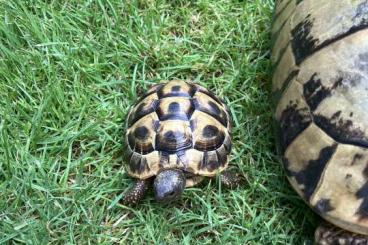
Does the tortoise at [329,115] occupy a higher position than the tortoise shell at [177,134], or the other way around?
the tortoise at [329,115]

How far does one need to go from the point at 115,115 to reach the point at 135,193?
0.52 meters

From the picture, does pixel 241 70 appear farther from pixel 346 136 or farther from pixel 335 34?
pixel 346 136

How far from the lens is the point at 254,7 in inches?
142

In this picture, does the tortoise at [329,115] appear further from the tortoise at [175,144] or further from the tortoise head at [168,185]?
the tortoise head at [168,185]

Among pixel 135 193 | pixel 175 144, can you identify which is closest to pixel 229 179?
pixel 175 144

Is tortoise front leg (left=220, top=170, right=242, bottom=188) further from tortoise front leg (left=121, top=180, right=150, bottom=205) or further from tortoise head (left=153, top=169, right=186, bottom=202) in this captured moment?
tortoise front leg (left=121, top=180, right=150, bottom=205)

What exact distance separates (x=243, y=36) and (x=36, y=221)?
1.51 m

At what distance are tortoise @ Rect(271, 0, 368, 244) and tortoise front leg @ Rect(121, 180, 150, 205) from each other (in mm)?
654

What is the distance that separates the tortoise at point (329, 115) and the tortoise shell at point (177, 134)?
30 centimetres

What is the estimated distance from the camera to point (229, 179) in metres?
2.95

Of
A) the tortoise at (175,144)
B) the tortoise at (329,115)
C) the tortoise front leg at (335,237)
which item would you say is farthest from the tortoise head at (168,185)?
the tortoise front leg at (335,237)

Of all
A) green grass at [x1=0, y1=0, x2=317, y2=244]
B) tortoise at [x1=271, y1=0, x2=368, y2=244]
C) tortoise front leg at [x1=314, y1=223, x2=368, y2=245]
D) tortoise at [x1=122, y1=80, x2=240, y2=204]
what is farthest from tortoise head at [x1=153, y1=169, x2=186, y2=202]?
tortoise front leg at [x1=314, y1=223, x2=368, y2=245]

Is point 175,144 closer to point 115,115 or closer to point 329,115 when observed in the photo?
point 115,115

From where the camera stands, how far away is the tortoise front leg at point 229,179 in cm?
294
